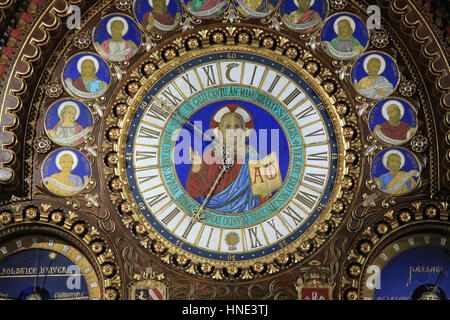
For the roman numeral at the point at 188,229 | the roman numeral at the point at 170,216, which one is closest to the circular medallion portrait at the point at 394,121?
the roman numeral at the point at 188,229

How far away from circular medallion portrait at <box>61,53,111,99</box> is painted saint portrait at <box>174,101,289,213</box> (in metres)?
1.11

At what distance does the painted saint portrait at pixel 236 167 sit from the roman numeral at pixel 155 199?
0.27 meters

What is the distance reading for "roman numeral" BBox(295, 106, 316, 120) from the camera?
9250 mm

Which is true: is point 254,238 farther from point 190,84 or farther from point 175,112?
point 190,84

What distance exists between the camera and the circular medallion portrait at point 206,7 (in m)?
9.39

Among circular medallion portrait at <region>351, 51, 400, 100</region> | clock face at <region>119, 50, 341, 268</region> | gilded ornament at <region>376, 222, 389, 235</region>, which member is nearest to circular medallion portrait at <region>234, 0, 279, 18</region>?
clock face at <region>119, 50, 341, 268</region>

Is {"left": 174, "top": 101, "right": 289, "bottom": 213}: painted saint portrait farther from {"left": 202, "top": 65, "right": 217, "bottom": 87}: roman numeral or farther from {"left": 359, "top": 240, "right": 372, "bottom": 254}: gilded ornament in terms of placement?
{"left": 359, "top": 240, "right": 372, "bottom": 254}: gilded ornament

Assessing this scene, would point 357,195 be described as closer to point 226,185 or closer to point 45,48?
point 226,185

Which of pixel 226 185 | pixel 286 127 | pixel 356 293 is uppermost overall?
pixel 286 127

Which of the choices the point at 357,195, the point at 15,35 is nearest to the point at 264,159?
the point at 357,195

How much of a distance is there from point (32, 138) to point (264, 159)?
258 centimetres

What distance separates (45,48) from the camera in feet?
30.3

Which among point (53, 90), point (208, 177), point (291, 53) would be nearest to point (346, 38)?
point (291, 53)

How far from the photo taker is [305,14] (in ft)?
30.6
